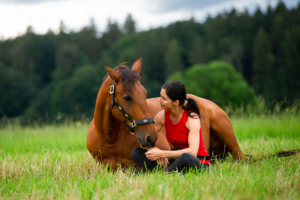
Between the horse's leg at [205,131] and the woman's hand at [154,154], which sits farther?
the horse's leg at [205,131]

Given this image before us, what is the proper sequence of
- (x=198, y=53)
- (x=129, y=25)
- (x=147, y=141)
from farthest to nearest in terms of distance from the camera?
1. (x=129, y=25)
2. (x=198, y=53)
3. (x=147, y=141)

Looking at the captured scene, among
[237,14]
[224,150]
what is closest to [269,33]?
[237,14]

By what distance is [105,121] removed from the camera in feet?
12.0

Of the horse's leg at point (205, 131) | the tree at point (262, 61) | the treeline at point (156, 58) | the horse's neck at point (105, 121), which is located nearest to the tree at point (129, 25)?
the treeline at point (156, 58)

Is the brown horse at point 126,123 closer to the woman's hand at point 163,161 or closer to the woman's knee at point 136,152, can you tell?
the woman's knee at point 136,152

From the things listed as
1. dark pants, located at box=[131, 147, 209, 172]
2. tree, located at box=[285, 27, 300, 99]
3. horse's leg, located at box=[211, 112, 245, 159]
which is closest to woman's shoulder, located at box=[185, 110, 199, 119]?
dark pants, located at box=[131, 147, 209, 172]

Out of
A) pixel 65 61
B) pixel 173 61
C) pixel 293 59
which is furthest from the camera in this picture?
pixel 65 61

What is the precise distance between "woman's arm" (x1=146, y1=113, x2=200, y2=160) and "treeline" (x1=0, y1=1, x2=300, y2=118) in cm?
3623

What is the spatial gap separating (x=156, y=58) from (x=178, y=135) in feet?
155

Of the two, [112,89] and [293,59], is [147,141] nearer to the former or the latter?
[112,89]

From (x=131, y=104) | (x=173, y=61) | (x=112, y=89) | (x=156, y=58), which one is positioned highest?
(x=156, y=58)

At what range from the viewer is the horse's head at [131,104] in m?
3.22

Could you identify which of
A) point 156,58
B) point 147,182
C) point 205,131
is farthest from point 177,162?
point 156,58

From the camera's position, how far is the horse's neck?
11.8 feet
